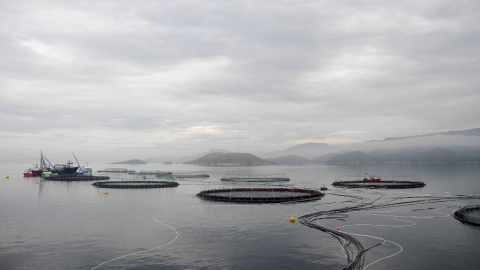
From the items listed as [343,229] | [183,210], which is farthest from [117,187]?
[343,229]

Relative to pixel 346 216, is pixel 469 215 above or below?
above

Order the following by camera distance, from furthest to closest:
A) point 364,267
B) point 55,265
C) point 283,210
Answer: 1. point 283,210
2. point 55,265
3. point 364,267

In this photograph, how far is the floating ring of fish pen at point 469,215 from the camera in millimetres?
57475

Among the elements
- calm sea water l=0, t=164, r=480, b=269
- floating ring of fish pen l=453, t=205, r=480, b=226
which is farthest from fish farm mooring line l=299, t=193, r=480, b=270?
floating ring of fish pen l=453, t=205, r=480, b=226

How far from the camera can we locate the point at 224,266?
124ft

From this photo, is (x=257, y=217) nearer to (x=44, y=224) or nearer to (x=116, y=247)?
(x=116, y=247)

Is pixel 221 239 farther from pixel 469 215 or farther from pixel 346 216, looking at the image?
pixel 469 215

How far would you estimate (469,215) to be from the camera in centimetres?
6594

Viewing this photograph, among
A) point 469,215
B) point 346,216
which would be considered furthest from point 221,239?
point 469,215

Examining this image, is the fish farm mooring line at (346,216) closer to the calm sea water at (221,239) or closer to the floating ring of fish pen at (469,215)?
the calm sea water at (221,239)

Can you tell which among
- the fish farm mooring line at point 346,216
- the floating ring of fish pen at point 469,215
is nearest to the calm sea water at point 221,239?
the fish farm mooring line at point 346,216

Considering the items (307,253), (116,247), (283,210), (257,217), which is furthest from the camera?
(283,210)

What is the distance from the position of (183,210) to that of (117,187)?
253 ft

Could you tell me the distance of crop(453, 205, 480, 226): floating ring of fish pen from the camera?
57.5 m
